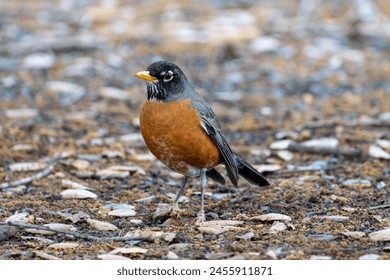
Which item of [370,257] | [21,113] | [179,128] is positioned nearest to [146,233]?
[179,128]

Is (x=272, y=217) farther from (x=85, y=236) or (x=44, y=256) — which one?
(x=44, y=256)

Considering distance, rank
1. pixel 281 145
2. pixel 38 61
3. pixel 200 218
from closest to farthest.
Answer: pixel 200 218 → pixel 281 145 → pixel 38 61

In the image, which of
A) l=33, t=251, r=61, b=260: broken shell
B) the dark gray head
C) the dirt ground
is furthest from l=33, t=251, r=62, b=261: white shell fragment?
the dark gray head

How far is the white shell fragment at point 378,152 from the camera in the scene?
7930mm

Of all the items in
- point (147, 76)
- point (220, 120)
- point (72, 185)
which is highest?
point (220, 120)

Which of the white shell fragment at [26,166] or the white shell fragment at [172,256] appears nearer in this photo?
the white shell fragment at [172,256]

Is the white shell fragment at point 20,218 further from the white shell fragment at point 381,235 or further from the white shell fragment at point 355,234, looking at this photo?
the white shell fragment at point 381,235

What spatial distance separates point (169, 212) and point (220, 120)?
4012mm

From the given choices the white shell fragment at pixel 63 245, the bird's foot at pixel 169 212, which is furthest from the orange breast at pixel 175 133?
the white shell fragment at pixel 63 245

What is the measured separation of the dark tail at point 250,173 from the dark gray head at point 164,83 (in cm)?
84

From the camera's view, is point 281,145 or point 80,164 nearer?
point 80,164

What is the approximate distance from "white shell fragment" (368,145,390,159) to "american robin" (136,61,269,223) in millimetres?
2084

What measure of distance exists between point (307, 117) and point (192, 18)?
541 centimetres

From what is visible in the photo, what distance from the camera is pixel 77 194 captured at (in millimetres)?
6605
